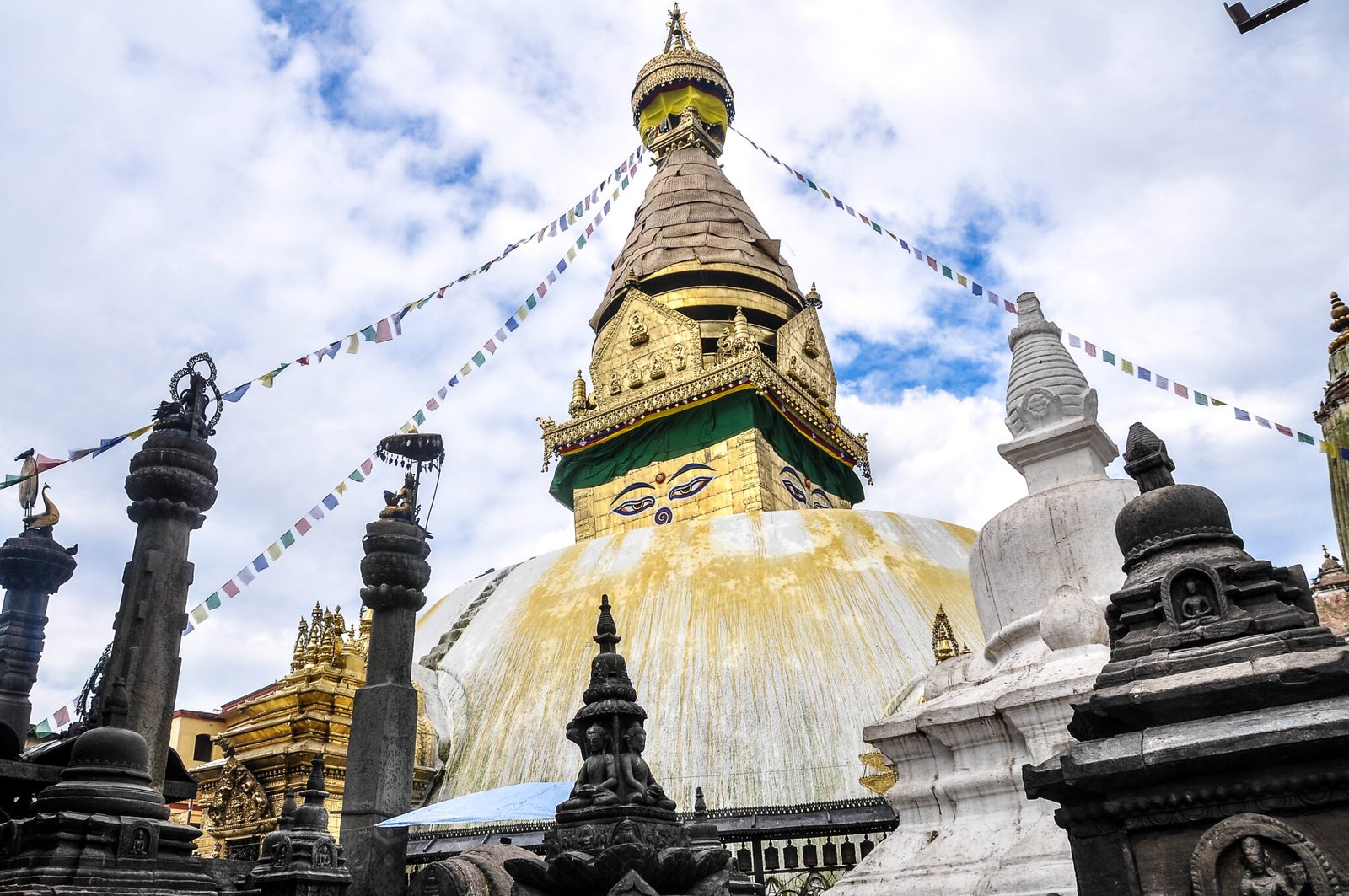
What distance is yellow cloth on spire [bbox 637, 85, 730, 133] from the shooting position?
86.0ft

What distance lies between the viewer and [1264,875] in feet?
8.02

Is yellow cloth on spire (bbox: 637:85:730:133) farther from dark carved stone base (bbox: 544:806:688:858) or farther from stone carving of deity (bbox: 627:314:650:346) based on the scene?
dark carved stone base (bbox: 544:806:688:858)

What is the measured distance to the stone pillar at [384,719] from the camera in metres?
9.01

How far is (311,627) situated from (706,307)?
481 inches

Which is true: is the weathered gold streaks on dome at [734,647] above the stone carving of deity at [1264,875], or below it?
above

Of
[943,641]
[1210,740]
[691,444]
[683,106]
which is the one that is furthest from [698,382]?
[1210,740]

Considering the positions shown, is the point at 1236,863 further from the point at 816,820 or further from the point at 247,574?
the point at 247,574

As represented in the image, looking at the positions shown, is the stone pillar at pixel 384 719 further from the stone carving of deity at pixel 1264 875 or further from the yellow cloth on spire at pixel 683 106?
the yellow cloth on spire at pixel 683 106

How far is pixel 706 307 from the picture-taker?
21.9m

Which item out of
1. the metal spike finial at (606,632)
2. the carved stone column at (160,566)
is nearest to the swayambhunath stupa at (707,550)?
the carved stone column at (160,566)

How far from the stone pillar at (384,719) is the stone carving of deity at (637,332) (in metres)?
11.5

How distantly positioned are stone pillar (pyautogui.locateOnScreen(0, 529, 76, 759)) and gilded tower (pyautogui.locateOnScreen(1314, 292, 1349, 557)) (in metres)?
17.6

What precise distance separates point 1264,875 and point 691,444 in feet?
57.2

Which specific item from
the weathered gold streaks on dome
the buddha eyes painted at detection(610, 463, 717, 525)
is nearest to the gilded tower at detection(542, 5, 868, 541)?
the buddha eyes painted at detection(610, 463, 717, 525)
